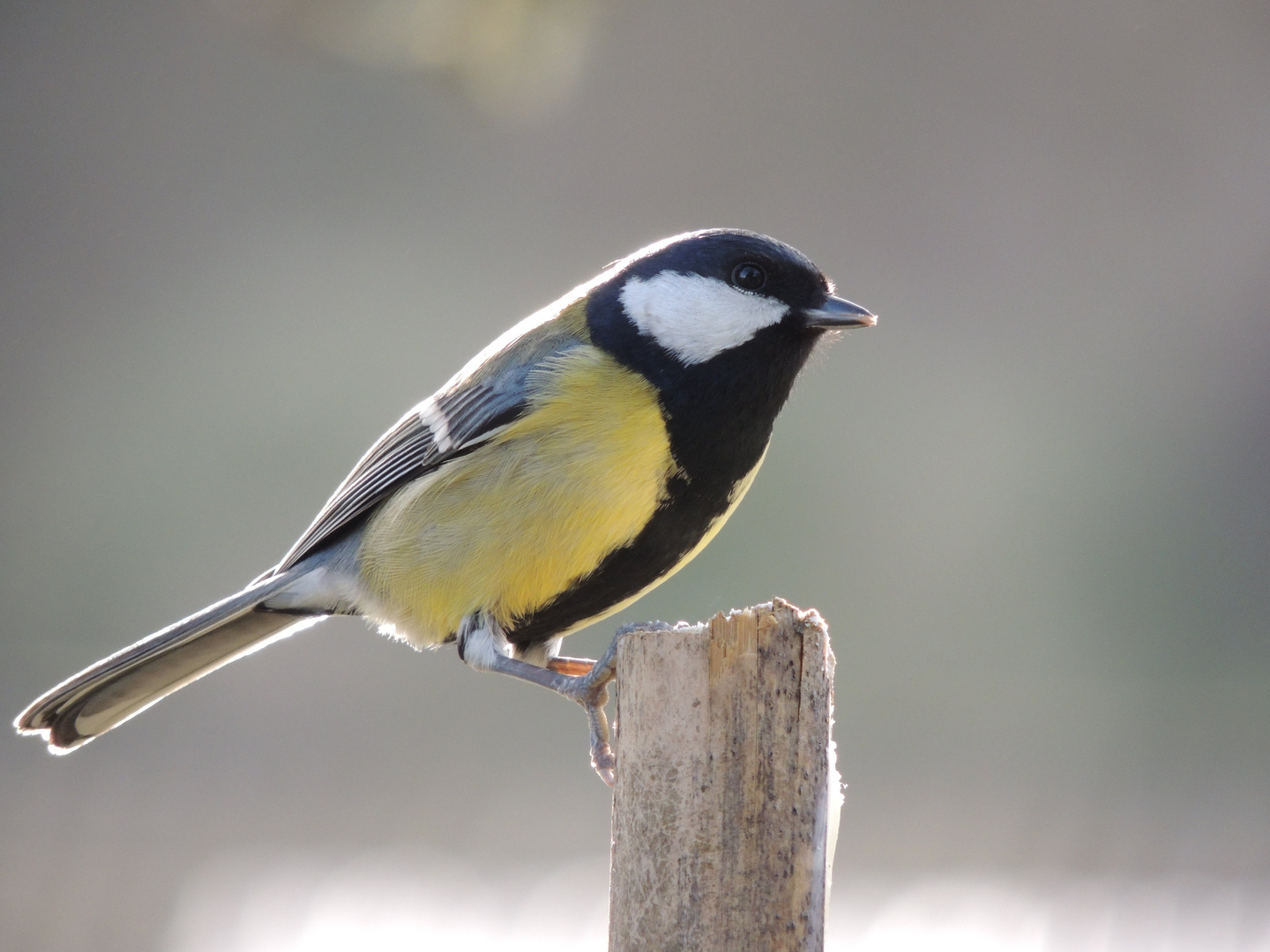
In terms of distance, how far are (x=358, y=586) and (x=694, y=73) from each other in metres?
4.64

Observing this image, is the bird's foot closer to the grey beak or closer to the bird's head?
the bird's head

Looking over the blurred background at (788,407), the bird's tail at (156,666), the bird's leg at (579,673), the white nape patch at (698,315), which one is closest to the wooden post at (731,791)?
the bird's leg at (579,673)

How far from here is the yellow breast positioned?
1587mm

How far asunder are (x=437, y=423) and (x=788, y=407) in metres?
3.34

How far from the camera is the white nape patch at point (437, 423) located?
1.81 meters

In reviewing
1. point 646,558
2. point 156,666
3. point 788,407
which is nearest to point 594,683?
point 646,558

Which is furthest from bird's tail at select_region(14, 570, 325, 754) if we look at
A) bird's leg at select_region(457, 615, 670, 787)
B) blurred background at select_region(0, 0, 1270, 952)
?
blurred background at select_region(0, 0, 1270, 952)

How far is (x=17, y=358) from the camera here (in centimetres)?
554

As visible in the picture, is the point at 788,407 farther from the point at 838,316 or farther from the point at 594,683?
the point at 594,683

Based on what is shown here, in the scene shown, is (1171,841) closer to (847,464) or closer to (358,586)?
(847,464)

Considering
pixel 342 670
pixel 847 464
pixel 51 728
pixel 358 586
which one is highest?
pixel 847 464

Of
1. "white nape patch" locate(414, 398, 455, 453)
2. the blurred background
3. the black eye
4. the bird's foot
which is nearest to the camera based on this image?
the bird's foot

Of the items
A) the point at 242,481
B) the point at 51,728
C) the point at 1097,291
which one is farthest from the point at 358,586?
the point at 1097,291

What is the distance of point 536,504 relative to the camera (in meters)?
1.62
